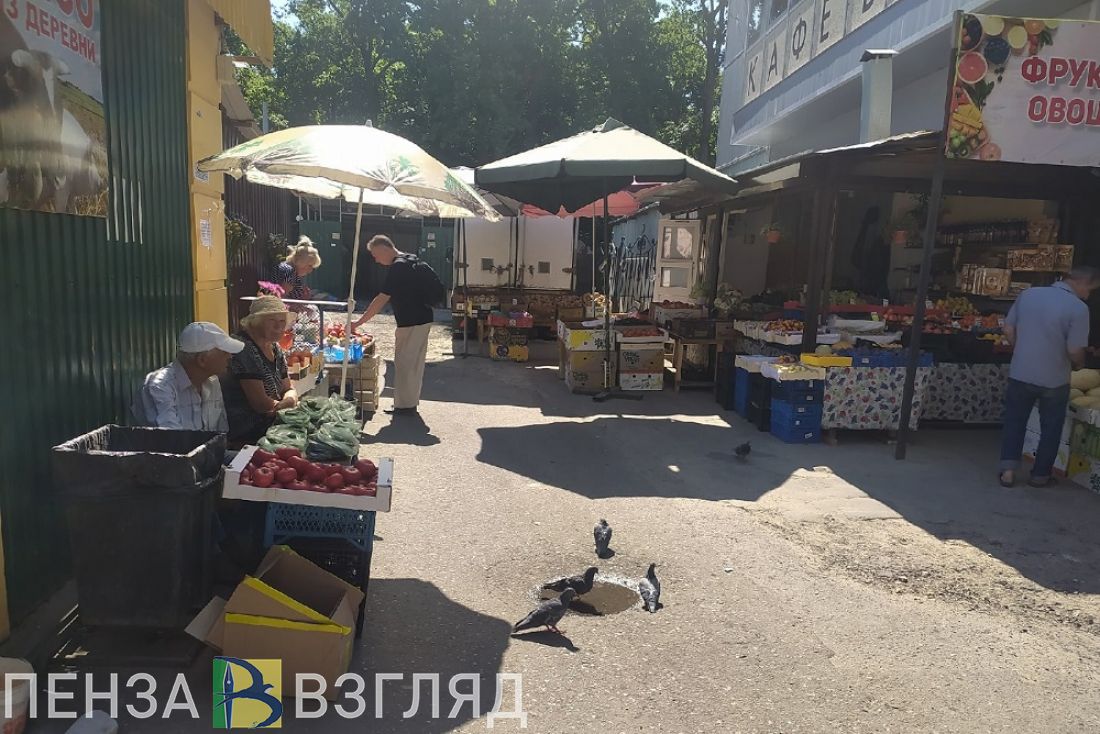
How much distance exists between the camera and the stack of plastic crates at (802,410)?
25.4ft

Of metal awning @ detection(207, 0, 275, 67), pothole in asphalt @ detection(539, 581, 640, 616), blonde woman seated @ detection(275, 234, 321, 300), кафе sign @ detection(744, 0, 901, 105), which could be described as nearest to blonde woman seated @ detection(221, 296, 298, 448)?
pothole in asphalt @ detection(539, 581, 640, 616)

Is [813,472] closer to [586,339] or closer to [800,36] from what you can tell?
[586,339]

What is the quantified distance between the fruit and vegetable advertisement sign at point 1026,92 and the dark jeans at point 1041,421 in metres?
2.04

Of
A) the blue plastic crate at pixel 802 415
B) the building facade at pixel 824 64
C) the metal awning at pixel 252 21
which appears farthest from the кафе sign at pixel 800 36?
the metal awning at pixel 252 21

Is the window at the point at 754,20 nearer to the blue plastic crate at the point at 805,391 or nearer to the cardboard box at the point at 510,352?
the cardboard box at the point at 510,352

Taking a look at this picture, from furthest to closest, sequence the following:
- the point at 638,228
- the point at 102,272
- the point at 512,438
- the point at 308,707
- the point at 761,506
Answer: the point at 638,228
the point at 512,438
the point at 761,506
the point at 102,272
the point at 308,707

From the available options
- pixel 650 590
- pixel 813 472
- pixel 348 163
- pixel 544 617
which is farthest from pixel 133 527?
pixel 813 472

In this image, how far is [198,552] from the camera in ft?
10.8

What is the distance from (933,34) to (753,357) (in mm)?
5136

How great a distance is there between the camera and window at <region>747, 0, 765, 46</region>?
656 inches

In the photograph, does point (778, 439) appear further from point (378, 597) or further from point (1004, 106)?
point (378, 597)

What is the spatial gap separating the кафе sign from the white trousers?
863 cm

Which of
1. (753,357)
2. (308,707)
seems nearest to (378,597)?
(308,707)

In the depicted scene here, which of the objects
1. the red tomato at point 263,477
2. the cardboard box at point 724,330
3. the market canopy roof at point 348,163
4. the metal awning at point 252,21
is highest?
the metal awning at point 252,21
